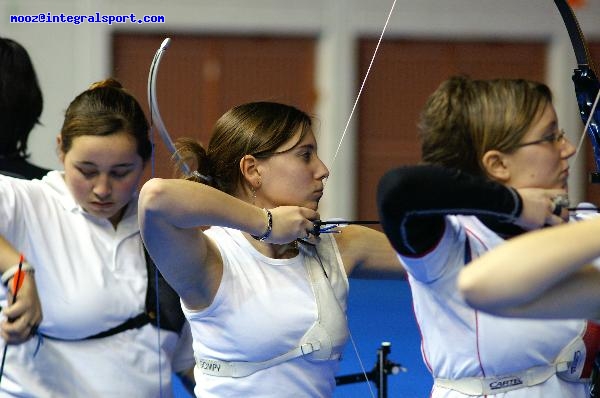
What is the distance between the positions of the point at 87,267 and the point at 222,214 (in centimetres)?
44

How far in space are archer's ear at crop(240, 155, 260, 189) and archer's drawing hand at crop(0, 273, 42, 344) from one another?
1.22 feet

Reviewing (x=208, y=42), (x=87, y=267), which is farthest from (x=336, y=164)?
(x=87, y=267)

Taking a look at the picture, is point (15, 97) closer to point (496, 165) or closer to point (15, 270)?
point (15, 270)

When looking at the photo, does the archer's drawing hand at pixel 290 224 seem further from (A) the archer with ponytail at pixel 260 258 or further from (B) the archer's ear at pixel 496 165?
(B) the archer's ear at pixel 496 165

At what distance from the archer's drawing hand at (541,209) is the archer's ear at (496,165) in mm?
76

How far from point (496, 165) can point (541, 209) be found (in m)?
0.15

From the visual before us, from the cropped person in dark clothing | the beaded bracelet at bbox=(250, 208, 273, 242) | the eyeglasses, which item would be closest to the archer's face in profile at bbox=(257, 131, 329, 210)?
the beaded bracelet at bbox=(250, 208, 273, 242)

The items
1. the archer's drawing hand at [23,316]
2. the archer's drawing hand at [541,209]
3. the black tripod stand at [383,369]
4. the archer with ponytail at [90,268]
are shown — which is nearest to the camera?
the archer's drawing hand at [541,209]

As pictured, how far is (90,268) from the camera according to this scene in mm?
1937

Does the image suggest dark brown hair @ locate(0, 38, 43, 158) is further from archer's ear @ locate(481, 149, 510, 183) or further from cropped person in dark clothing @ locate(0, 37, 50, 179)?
archer's ear @ locate(481, 149, 510, 183)

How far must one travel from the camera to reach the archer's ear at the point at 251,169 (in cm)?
175

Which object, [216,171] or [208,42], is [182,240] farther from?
[208,42]

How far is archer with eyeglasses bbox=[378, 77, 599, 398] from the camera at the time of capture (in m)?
1.37

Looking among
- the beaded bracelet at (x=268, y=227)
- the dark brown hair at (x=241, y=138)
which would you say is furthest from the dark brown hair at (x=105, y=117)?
the beaded bracelet at (x=268, y=227)
